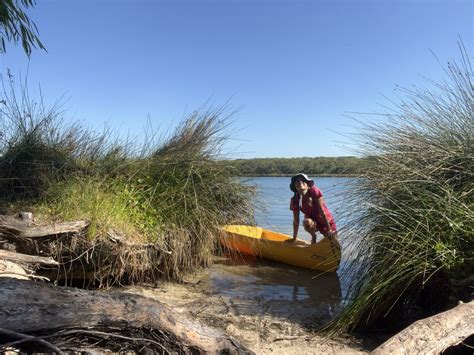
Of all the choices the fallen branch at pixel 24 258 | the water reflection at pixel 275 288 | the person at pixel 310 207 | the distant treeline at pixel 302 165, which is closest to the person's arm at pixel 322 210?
the person at pixel 310 207

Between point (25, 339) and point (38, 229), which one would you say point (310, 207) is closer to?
point (38, 229)

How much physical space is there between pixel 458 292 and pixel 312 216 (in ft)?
13.2

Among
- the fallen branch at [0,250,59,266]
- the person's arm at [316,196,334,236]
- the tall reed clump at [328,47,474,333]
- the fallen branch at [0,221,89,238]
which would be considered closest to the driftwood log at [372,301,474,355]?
the tall reed clump at [328,47,474,333]

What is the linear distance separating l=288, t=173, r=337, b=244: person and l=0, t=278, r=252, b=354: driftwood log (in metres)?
4.93

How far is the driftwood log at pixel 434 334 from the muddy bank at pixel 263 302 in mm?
1022

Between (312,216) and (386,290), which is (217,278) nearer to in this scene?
(312,216)

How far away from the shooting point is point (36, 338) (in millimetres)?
1972

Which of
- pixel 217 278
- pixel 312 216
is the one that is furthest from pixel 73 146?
pixel 312 216

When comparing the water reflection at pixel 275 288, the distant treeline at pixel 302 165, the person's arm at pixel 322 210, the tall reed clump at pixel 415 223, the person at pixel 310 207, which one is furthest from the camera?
the person at pixel 310 207

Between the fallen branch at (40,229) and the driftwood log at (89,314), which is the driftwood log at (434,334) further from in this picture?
the fallen branch at (40,229)

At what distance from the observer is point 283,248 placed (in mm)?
7520

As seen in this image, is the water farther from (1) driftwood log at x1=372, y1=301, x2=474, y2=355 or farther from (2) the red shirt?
(1) driftwood log at x1=372, y1=301, x2=474, y2=355

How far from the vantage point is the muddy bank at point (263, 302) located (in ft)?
12.8

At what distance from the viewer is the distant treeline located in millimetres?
5262
